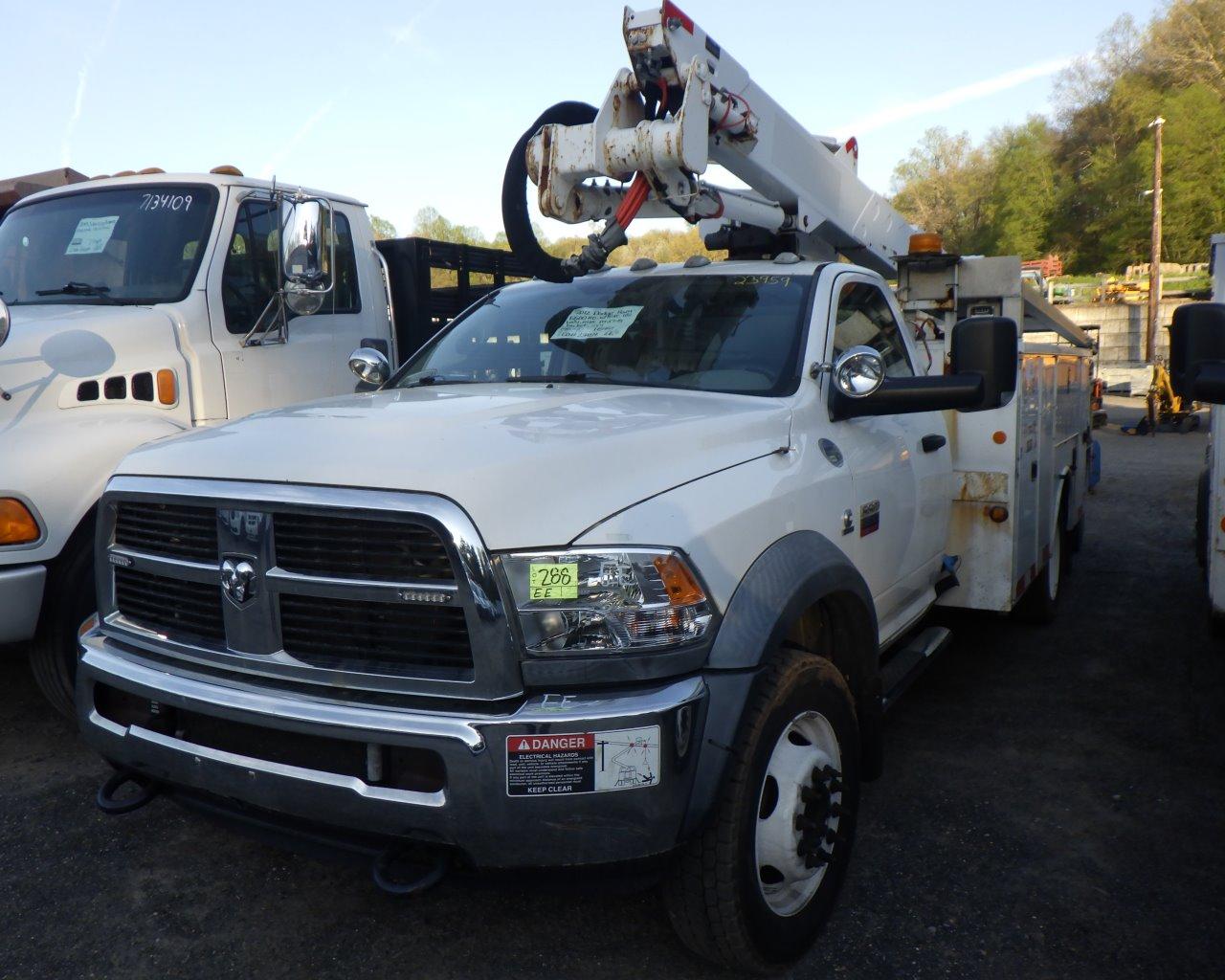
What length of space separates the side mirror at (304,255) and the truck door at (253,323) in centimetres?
34

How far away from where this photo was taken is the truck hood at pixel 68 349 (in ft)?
12.7

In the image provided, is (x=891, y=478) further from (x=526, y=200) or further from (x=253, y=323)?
(x=253, y=323)

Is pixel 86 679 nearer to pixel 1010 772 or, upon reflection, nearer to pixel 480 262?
pixel 1010 772

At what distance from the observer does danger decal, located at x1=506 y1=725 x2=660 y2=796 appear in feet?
7.10

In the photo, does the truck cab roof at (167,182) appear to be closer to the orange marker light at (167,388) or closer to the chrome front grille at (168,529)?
the orange marker light at (167,388)

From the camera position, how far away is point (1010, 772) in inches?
158

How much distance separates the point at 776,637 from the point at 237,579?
4.30ft

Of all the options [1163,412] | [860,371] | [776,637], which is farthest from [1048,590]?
[1163,412]

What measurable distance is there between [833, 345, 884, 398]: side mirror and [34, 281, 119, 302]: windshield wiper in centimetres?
333

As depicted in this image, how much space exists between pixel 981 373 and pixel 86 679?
2767 mm

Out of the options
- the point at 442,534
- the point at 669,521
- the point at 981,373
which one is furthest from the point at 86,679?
the point at 981,373

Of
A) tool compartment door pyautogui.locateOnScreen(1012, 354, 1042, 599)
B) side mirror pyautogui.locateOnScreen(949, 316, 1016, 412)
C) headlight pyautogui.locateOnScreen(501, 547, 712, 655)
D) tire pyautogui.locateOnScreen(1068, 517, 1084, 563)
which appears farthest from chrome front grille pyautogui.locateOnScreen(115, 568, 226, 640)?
tire pyautogui.locateOnScreen(1068, 517, 1084, 563)

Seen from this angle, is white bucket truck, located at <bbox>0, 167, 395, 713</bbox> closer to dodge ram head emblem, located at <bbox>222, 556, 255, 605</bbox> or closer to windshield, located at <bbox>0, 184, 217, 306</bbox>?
windshield, located at <bbox>0, 184, 217, 306</bbox>

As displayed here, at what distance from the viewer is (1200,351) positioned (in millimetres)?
2660
